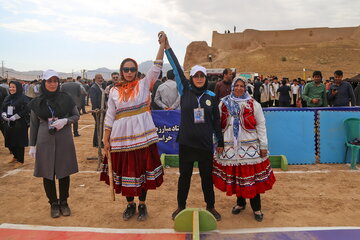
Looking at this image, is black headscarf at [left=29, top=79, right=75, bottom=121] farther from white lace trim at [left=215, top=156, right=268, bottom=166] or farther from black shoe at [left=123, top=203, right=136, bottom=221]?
white lace trim at [left=215, top=156, right=268, bottom=166]

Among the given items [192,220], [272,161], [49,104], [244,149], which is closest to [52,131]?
[49,104]

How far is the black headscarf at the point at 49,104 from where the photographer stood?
3.72 m

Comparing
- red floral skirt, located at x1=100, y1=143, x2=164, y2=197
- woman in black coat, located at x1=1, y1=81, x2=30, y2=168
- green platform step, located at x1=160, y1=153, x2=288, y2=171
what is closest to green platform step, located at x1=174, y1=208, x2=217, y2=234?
red floral skirt, located at x1=100, y1=143, x2=164, y2=197

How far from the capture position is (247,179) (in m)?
3.50

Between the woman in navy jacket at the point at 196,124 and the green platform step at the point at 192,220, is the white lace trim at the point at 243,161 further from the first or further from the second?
the green platform step at the point at 192,220

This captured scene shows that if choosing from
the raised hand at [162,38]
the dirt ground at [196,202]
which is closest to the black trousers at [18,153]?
the dirt ground at [196,202]

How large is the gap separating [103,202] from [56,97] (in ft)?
5.33

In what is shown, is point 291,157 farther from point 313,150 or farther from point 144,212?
point 144,212

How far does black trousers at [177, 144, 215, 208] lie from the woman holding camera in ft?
4.71

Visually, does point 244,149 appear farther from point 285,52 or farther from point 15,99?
point 285,52

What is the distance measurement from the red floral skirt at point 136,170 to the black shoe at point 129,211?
0.34 metres

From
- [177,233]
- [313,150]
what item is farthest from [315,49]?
[177,233]

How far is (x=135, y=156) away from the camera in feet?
11.6

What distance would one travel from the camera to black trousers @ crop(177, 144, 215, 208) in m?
3.50
